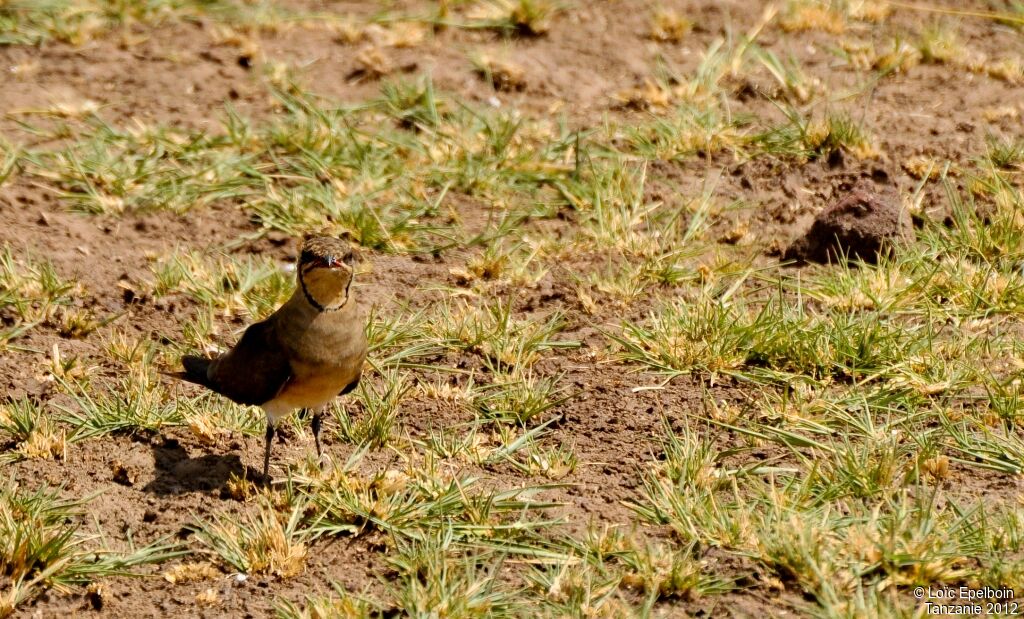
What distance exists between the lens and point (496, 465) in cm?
495

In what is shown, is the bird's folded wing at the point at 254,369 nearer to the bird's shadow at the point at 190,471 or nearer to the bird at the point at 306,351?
the bird at the point at 306,351

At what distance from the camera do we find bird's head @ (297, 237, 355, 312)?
4.80 meters

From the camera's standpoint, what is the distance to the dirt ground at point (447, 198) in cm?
→ 464

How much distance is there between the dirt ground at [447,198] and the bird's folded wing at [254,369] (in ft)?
1.02

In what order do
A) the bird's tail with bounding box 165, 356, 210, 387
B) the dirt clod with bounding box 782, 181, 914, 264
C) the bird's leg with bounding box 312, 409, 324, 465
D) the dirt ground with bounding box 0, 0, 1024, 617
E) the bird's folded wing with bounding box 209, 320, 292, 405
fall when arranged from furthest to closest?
the dirt clod with bounding box 782, 181, 914, 264
the bird's tail with bounding box 165, 356, 210, 387
the bird's leg with bounding box 312, 409, 324, 465
the bird's folded wing with bounding box 209, 320, 292, 405
the dirt ground with bounding box 0, 0, 1024, 617

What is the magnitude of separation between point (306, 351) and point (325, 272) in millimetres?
286

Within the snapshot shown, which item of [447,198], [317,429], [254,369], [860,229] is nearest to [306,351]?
[254,369]

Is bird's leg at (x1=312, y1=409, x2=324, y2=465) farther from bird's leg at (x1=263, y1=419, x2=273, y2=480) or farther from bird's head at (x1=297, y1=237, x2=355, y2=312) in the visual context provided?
bird's head at (x1=297, y1=237, x2=355, y2=312)

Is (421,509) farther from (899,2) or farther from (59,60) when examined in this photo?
(899,2)

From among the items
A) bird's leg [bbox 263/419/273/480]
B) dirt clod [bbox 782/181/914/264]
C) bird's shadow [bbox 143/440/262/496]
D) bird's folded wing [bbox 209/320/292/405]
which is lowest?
bird's shadow [bbox 143/440/262/496]

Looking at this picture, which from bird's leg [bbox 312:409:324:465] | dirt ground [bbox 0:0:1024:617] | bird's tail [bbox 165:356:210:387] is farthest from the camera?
bird's tail [bbox 165:356:210:387]

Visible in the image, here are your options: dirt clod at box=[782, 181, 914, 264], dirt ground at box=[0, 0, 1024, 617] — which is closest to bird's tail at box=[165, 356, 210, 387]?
dirt ground at box=[0, 0, 1024, 617]

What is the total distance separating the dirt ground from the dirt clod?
228 mm

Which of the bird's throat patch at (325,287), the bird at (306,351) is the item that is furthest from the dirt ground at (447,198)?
the bird's throat patch at (325,287)
